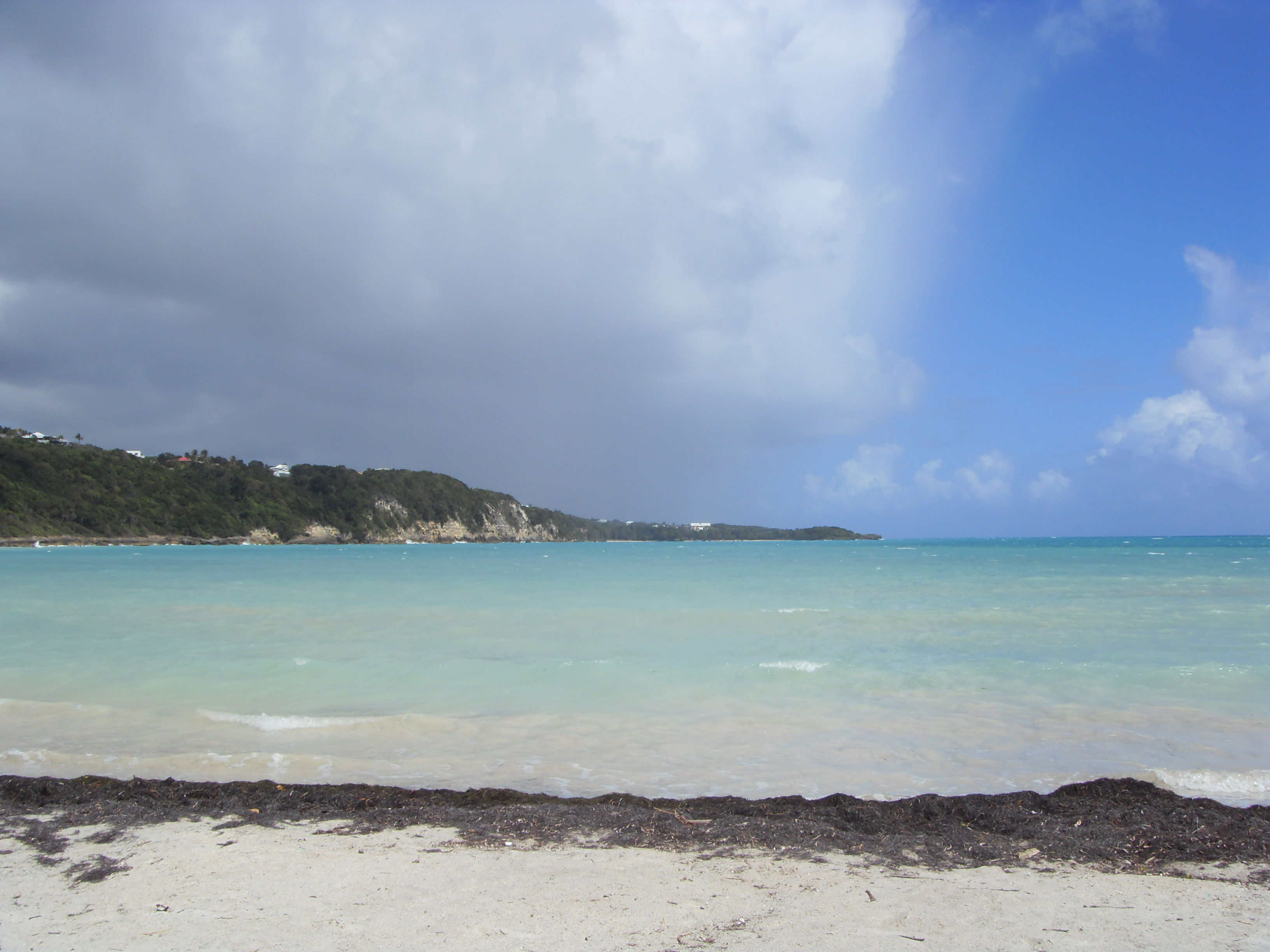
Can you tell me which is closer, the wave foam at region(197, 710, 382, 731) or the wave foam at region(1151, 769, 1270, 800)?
the wave foam at region(1151, 769, 1270, 800)

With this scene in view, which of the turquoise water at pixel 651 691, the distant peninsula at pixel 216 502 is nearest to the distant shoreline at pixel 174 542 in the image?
the distant peninsula at pixel 216 502

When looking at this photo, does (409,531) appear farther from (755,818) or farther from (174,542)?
(755,818)

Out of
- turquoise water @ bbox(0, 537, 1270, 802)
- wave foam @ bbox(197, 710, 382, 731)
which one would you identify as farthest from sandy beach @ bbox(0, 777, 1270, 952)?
wave foam @ bbox(197, 710, 382, 731)

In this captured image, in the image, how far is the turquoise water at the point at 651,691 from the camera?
25.0ft

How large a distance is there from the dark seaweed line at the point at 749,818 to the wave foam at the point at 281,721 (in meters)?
2.50

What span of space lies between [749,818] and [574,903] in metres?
2.01

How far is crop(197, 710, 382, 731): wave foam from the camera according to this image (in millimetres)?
9211

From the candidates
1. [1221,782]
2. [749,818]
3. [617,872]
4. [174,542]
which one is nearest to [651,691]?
[749,818]

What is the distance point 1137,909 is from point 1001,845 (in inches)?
40.7

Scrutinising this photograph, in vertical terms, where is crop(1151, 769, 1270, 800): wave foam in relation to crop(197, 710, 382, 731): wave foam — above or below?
above

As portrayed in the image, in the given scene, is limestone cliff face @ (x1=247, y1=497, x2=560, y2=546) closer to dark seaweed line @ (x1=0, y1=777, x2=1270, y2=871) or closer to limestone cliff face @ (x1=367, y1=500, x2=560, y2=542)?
limestone cliff face @ (x1=367, y1=500, x2=560, y2=542)

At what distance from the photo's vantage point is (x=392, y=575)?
4550cm

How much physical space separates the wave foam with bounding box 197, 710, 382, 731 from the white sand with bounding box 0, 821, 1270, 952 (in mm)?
4249

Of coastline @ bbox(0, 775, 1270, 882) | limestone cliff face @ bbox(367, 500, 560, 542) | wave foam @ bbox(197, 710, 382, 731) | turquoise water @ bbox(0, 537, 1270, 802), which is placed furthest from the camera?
limestone cliff face @ bbox(367, 500, 560, 542)
